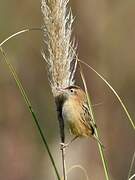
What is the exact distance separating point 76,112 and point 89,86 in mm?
4605

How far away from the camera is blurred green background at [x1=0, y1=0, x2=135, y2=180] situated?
26.6 ft

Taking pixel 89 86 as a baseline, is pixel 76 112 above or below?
below

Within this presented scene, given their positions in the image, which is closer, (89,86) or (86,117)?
(86,117)

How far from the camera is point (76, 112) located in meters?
3.82

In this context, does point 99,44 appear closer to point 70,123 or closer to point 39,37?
point 39,37

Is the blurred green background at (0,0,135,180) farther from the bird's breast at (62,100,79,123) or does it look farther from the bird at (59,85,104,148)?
the bird's breast at (62,100,79,123)

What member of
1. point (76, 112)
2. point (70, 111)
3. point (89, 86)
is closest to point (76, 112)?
point (76, 112)

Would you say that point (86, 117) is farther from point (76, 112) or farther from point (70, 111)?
point (70, 111)

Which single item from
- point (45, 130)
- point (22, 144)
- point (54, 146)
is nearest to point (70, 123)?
point (54, 146)

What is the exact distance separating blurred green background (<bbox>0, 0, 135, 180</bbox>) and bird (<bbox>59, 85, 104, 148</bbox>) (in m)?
3.94

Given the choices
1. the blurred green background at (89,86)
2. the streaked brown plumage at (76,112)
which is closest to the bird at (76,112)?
the streaked brown plumage at (76,112)

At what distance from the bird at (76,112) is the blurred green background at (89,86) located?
3939 mm

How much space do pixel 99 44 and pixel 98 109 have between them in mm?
618

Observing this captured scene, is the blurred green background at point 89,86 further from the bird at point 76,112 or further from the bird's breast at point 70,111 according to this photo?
the bird's breast at point 70,111
